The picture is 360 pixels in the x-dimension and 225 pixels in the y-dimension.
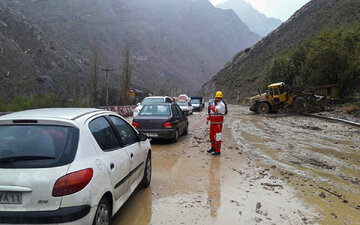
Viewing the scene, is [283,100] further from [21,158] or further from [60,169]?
[21,158]

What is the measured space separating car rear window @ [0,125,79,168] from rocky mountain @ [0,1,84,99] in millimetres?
41024

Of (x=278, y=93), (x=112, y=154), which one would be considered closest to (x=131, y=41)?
(x=278, y=93)

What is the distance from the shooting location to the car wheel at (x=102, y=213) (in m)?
2.77

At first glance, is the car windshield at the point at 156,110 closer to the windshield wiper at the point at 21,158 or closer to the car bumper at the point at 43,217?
the windshield wiper at the point at 21,158

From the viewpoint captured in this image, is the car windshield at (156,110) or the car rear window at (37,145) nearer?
the car rear window at (37,145)

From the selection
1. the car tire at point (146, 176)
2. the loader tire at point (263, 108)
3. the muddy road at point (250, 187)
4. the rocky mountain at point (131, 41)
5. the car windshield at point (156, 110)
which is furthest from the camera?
the rocky mountain at point (131, 41)

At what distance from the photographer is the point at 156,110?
1013cm

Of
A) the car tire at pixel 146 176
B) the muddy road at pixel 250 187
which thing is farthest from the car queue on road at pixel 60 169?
the car tire at pixel 146 176

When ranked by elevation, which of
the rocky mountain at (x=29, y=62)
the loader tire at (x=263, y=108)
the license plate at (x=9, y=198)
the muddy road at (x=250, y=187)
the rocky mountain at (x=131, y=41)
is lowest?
the muddy road at (x=250, y=187)

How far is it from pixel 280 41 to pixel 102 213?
67717 millimetres

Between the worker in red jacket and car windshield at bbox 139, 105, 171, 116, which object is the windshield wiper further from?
car windshield at bbox 139, 105, 171, 116

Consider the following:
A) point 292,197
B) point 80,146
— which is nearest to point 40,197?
point 80,146

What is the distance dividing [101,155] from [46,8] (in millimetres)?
126316

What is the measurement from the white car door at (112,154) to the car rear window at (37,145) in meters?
0.39
